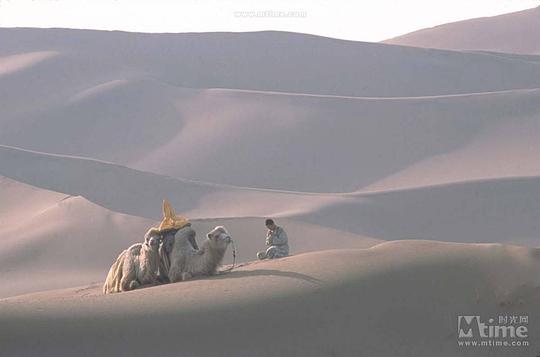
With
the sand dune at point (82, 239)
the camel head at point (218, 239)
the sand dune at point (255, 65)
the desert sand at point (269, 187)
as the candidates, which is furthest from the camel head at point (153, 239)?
the sand dune at point (255, 65)

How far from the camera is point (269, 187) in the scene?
4325cm

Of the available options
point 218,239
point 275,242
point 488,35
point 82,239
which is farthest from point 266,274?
point 488,35

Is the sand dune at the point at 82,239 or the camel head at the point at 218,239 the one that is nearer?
the camel head at the point at 218,239

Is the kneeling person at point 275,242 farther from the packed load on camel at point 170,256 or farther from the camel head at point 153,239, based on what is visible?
the camel head at point 153,239

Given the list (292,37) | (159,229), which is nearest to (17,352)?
(159,229)

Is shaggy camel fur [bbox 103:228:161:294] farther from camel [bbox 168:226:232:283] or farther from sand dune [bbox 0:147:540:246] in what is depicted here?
sand dune [bbox 0:147:540:246]

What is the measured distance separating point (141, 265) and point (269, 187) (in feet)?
99.3

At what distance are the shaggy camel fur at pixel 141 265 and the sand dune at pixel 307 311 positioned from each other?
804mm

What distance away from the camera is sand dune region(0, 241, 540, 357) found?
11.0 metres

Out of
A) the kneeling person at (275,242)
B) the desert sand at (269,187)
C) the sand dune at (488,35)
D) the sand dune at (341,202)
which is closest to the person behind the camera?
the desert sand at (269,187)

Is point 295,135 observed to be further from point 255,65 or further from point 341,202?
point 255,65

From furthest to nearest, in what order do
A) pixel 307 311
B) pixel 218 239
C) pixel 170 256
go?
pixel 170 256
pixel 218 239
pixel 307 311

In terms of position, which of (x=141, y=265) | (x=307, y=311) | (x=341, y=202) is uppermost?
(x=341, y=202)

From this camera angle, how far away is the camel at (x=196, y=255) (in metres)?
12.6
